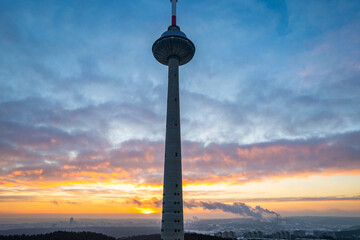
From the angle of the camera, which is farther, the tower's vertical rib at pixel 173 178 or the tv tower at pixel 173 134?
the tv tower at pixel 173 134

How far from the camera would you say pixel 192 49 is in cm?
6384

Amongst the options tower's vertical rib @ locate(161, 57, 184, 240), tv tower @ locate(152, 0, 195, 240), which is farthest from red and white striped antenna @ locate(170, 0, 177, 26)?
tower's vertical rib @ locate(161, 57, 184, 240)

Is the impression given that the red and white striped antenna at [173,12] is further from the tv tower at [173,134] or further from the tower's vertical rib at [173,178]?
the tower's vertical rib at [173,178]

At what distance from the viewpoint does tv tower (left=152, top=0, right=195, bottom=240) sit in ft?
157

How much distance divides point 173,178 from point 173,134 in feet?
32.8

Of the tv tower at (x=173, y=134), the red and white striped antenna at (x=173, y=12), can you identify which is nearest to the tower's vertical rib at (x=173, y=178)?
the tv tower at (x=173, y=134)

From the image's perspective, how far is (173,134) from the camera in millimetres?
53188

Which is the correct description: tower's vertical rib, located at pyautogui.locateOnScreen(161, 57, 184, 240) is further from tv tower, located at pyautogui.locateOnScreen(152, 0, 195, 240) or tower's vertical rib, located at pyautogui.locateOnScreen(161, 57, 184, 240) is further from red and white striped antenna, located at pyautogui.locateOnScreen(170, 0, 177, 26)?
red and white striped antenna, located at pyautogui.locateOnScreen(170, 0, 177, 26)

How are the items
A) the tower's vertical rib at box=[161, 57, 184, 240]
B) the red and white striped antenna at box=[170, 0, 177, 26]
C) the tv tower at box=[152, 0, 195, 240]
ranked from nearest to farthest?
the tower's vertical rib at box=[161, 57, 184, 240] < the tv tower at box=[152, 0, 195, 240] < the red and white striped antenna at box=[170, 0, 177, 26]

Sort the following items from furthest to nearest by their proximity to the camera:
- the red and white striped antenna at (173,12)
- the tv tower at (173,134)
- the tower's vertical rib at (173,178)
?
the red and white striped antenna at (173,12) → the tv tower at (173,134) → the tower's vertical rib at (173,178)

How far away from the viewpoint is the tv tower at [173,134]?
47.9m

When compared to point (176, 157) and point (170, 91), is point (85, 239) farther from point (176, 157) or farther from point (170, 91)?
point (170, 91)

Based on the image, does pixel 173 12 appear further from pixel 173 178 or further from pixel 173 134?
pixel 173 178

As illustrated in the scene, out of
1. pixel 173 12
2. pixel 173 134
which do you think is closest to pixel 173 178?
pixel 173 134
